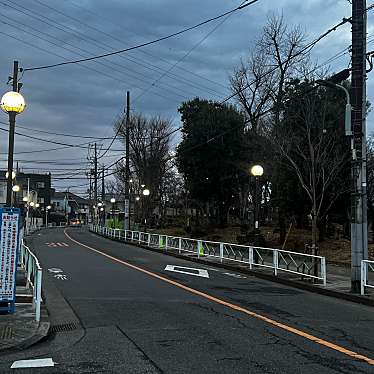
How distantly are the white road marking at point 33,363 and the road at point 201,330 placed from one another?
98 mm

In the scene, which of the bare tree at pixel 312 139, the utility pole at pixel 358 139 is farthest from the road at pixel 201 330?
the bare tree at pixel 312 139

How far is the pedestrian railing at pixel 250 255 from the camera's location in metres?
16.0

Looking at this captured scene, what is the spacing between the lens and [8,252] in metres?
9.08

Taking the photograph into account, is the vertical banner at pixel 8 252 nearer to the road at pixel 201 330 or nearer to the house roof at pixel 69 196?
the road at pixel 201 330

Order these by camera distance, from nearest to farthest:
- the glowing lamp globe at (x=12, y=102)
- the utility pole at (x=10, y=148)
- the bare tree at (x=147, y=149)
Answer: the glowing lamp globe at (x=12, y=102) < the utility pole at (x=10, y=148) < the bare tree at (x=147, y=149)

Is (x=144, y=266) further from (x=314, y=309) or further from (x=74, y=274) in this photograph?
(x=314, y=309)

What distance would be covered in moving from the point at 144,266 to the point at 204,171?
21540 millimetres

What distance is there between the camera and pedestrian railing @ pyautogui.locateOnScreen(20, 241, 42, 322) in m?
9.01

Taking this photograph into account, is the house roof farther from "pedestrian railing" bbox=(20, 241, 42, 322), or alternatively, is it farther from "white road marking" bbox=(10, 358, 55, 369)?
"white road marking" bbox=(10, 358, 55, 369)

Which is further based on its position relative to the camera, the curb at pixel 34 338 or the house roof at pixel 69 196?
the house roof at pixel 69 196

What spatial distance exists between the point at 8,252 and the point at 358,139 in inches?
371

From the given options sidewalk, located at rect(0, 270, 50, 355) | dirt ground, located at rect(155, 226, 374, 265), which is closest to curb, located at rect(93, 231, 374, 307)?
dirt ground, located at rect(155, 226, 374, 265)

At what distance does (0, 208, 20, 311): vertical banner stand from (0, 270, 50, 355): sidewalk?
1.17 feet

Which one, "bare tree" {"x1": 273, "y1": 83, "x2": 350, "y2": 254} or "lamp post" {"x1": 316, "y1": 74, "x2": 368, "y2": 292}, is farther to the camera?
"bare tree" {"x1": 273, "y1": 83, "x2": 350, "y2": 254}
